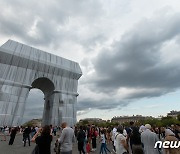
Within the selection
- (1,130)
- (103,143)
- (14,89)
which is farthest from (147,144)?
(14,89)

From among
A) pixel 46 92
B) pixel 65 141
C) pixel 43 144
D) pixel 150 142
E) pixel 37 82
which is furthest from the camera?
pixel 46 92

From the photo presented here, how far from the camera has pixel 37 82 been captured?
3572cm

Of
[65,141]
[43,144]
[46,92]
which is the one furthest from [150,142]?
[46,92]

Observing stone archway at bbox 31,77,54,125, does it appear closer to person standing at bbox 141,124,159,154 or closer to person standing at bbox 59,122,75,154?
person standing at bbox 59,122,75,154

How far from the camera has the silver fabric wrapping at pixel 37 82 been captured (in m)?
27.6

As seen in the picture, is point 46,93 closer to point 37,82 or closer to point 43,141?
point 37,82

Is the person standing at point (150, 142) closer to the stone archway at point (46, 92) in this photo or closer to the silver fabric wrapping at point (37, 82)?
the silver fabric wrapping at point (37, 82)

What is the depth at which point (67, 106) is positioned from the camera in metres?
33.9

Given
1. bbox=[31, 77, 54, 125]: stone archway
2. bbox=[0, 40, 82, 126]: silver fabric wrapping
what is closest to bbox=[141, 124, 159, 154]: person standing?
bbox=[0, 40, 82, 126]: silver fabric wrapping

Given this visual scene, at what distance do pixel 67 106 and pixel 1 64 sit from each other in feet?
43.6

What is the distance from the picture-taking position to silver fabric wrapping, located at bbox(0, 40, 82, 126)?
27.6 m

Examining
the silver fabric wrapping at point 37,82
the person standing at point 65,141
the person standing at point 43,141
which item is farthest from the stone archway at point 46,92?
the person standing at point 43,141

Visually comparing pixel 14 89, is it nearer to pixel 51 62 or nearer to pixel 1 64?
pixel 1 64

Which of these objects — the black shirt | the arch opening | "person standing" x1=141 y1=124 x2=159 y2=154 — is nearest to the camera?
the black shirt
